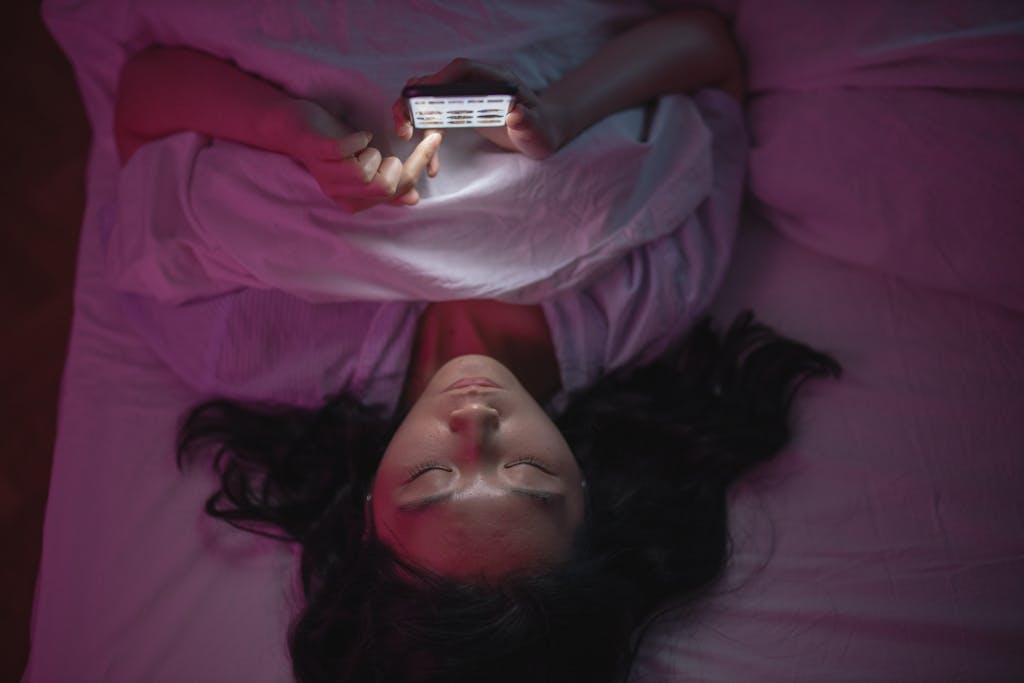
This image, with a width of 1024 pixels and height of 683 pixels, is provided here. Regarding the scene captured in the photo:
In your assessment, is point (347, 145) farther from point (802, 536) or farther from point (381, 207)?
point (802, 536)

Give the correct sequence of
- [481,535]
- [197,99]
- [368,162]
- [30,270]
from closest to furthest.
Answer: [481,535] < [368,162] < [197,99] < [30,270]

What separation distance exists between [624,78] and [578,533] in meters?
0.61

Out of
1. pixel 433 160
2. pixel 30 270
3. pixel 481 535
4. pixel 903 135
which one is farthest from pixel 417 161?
pixel 30 270

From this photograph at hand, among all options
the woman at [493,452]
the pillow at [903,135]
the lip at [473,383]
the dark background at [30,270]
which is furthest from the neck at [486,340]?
the dark background at [30,270]

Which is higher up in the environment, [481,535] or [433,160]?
[433,160]

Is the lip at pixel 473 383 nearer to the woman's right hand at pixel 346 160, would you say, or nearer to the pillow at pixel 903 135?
the woman's right hand at pixel 346 160

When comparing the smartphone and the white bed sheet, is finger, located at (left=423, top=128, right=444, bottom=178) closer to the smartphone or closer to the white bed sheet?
the smartphone

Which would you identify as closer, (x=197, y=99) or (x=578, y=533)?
(x=578, y=533)

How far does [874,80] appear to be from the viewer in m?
0.96

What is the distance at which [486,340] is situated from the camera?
97 cm

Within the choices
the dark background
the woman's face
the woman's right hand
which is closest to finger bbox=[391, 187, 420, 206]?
the woman's right hand

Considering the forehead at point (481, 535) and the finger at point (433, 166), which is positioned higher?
the finger at point (433, 166)

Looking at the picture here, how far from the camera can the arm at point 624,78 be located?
84 centimetres

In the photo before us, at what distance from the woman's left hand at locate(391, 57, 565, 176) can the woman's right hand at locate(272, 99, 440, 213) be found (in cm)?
4
